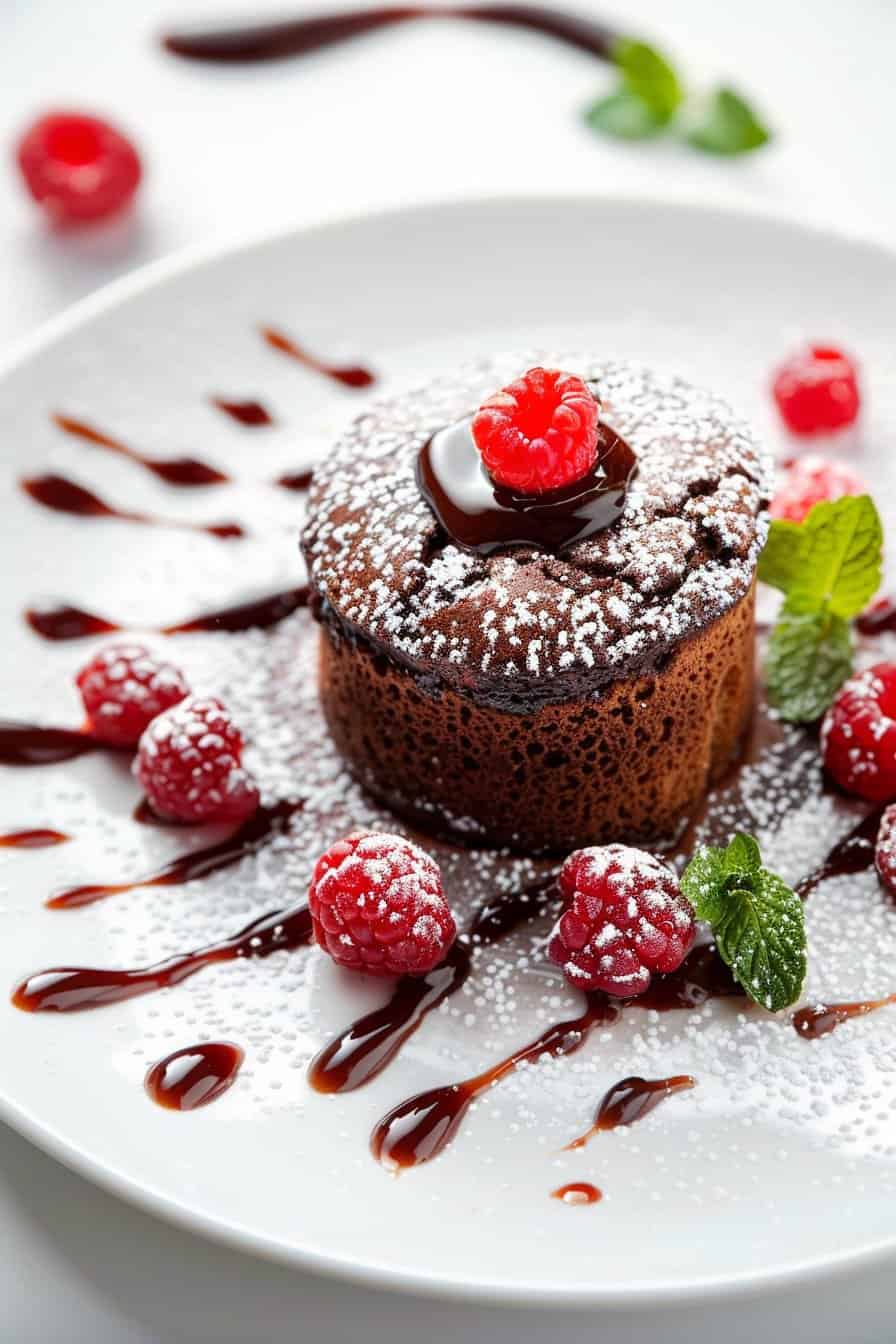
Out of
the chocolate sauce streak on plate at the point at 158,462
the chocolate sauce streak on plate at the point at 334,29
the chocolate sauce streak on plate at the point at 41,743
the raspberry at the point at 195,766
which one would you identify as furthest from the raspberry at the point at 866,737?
the chocolate sauce streak on plate at the point at 334,29

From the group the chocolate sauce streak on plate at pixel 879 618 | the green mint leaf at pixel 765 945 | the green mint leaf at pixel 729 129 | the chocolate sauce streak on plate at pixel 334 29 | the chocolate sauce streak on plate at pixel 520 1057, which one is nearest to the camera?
the chocolate sauce streak on plate at pixel 520 1057

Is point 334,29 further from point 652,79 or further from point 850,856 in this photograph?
point 850,856

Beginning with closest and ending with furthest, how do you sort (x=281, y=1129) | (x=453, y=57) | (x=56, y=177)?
(x=281, y=1129) → (x=56, y=177) → (x=453, y=57)

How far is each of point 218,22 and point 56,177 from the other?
968 mm

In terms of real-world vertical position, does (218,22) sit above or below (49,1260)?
above

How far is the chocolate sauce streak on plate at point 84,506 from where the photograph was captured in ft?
10.2

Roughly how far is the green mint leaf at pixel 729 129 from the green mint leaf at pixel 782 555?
1577 millimetres

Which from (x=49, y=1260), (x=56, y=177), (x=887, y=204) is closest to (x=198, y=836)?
(x=49, y=1260)

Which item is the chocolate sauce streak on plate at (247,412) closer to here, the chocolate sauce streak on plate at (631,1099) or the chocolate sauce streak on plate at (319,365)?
the chocolate sauce streak on plate at (319,365)

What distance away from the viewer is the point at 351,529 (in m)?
2.53

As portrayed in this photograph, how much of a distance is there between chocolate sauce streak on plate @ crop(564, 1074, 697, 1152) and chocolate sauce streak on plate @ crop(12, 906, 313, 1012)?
53 cm

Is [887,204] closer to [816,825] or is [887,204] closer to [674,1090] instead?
[816,825]

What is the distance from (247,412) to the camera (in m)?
3.33

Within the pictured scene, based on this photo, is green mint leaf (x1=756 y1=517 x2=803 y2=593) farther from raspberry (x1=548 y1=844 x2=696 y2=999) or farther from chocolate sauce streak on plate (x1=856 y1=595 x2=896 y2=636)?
raspberry (x1=548 y1=844 x2=696 y2=999)
